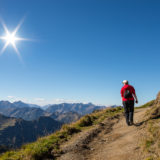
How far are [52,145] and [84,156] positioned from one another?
8.70 ft

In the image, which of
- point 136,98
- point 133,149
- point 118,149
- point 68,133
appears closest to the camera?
point 133,149

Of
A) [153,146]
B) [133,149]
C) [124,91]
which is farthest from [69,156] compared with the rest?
[124,91]

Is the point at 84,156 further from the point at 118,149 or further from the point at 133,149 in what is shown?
the point at 133,149

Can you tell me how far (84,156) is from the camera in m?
6.81

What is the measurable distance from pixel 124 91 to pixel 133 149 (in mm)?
4955

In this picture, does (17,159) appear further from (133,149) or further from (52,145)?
(133,149)

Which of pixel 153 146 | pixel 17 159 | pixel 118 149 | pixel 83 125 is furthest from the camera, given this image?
pixel 83 125

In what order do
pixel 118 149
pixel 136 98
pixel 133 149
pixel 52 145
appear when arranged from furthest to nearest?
pixel 136 98
pixel 52 145
pixel 118 149
pixel 133 149

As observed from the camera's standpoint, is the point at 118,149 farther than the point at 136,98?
No

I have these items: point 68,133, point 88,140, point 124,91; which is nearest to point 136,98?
point 124,91

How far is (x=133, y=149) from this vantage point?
20.1ft

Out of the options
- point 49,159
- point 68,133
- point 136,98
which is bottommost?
point 49,159

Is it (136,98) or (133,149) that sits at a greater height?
(136,98)

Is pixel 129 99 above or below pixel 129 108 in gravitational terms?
above
